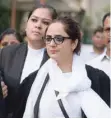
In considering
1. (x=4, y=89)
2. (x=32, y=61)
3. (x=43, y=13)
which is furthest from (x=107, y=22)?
(x=4, y=89)

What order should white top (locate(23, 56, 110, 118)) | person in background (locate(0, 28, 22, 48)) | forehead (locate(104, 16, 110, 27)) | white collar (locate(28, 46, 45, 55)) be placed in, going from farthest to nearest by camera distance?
person in background (locate(0, 28, 22, 48)) < forehead (locate(104, 16, 110, 27)) < white collar (locate(28, 46, 45, 55)) < white top (locate(23, 56, 110, 118))

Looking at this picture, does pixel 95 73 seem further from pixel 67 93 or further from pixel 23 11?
pixel 23 11

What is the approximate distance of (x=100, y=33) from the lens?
6.18 meters

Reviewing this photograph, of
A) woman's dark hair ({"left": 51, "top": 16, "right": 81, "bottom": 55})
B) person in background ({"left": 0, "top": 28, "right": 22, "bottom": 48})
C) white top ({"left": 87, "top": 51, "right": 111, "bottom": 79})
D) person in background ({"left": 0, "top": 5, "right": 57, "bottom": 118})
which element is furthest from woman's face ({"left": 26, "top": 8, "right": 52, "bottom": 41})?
person in background ({"left": 0, "top": 28, "right": 22, "bottom": 48})

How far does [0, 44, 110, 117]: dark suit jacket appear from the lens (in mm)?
2828

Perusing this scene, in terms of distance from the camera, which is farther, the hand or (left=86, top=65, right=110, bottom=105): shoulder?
the hand

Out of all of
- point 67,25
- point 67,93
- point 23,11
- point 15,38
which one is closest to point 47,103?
point 67,93

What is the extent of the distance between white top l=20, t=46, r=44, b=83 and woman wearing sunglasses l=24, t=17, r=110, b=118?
33 centimetres

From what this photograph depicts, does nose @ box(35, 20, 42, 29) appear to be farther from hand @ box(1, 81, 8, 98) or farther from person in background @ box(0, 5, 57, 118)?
hand @ box(1, 81, 8, 98)

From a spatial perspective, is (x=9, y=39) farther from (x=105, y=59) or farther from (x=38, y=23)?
(x=38, y=23)

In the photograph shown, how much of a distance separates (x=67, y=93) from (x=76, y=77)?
0.12 m

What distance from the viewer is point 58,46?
2725 mm

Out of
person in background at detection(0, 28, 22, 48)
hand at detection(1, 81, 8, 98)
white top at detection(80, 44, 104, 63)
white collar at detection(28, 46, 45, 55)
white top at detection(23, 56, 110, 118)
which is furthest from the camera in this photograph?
person in background at detection(0, 28, 22, 48)

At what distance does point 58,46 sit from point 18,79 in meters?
0.55
